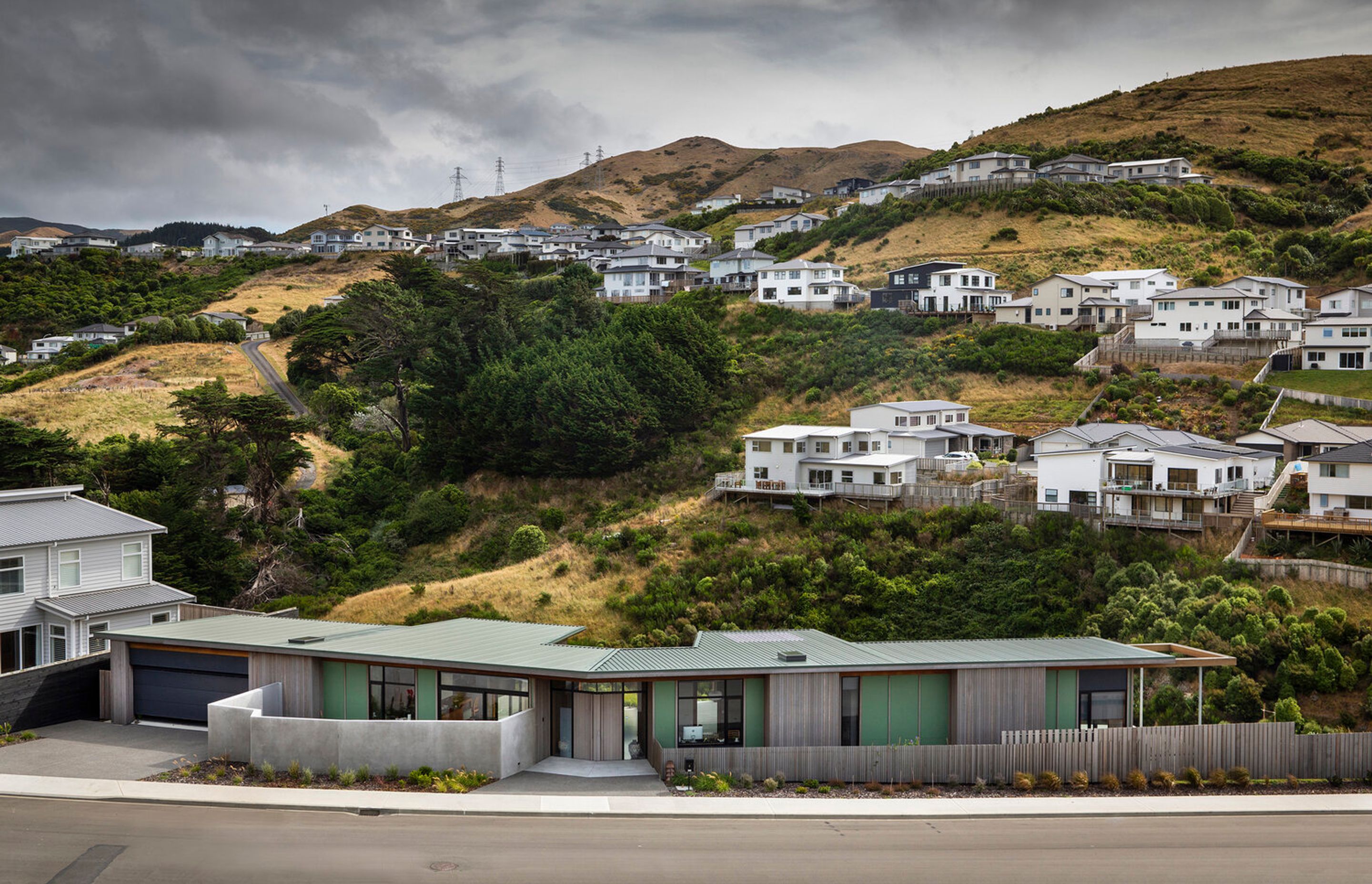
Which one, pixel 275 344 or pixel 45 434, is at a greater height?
pixel 275 344

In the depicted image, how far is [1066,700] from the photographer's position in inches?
969

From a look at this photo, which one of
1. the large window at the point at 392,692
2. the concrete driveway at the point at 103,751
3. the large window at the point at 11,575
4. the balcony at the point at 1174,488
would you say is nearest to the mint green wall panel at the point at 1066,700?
the large window at the point at 392,692

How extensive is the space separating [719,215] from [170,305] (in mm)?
67091

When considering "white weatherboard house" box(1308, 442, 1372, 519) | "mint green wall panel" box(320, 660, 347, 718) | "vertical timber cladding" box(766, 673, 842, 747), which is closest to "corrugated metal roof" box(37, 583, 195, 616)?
"mint green wall panel" box(320, 660, 347, 718)

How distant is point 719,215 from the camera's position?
140 metres

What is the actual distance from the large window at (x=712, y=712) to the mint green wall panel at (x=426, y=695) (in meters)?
5.64

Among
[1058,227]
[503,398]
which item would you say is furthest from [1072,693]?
[1058,227]

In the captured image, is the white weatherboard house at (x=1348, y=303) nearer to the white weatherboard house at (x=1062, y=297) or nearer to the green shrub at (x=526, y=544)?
the white weatherboard house at (x=1062, y=297)

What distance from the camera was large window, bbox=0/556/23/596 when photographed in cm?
3156

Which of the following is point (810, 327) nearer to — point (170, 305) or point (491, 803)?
point (491, 803)

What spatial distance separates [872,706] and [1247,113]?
134833 mm

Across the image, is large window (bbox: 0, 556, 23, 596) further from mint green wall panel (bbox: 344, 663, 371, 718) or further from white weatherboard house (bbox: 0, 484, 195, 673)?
mint green wall panel (bbox: 344, 663, 371, 718)

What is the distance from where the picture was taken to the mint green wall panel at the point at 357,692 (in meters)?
25.2

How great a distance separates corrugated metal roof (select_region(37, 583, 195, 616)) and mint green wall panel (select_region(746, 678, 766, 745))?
20422 mm
